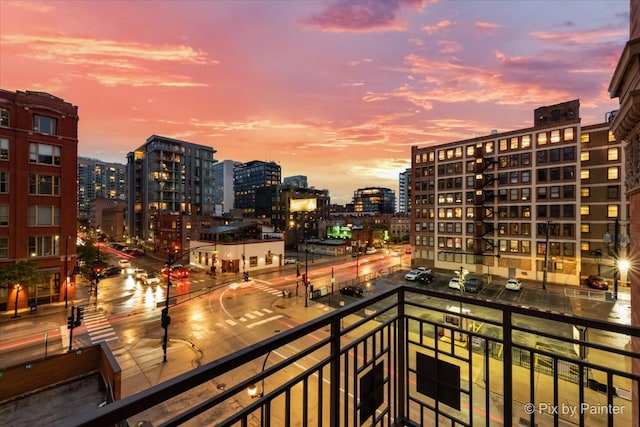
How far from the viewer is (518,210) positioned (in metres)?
40.3

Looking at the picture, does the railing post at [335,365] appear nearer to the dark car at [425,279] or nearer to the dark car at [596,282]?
the dark car at [425,279]

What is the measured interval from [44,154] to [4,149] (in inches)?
98.9

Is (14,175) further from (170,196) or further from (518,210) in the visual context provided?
(518,210)

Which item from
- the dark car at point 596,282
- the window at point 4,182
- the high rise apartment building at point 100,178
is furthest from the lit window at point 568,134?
the high rise apartment building at point 100,178

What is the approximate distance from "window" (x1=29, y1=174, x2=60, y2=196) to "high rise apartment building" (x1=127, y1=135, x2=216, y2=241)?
34.1 meters

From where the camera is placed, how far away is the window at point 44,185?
84.4 ft

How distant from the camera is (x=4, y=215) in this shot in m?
24.4

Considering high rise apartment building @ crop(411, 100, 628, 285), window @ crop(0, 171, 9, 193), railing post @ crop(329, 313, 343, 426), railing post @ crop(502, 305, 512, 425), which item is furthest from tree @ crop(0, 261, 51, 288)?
high rise apartment building @ crop(411, 100, 628, 285)

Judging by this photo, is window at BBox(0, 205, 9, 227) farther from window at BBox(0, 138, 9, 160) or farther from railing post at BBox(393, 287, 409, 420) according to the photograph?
railing post at BBox(393, 287, 409, 420)

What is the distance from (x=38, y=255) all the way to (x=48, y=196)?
5509mm

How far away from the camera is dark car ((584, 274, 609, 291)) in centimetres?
3362

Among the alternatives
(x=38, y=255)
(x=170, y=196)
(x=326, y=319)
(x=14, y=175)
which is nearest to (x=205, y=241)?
(x=38, y=255)

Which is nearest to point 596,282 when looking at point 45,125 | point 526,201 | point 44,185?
point 526,201

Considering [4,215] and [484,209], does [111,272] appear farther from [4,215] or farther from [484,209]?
[484,209]
